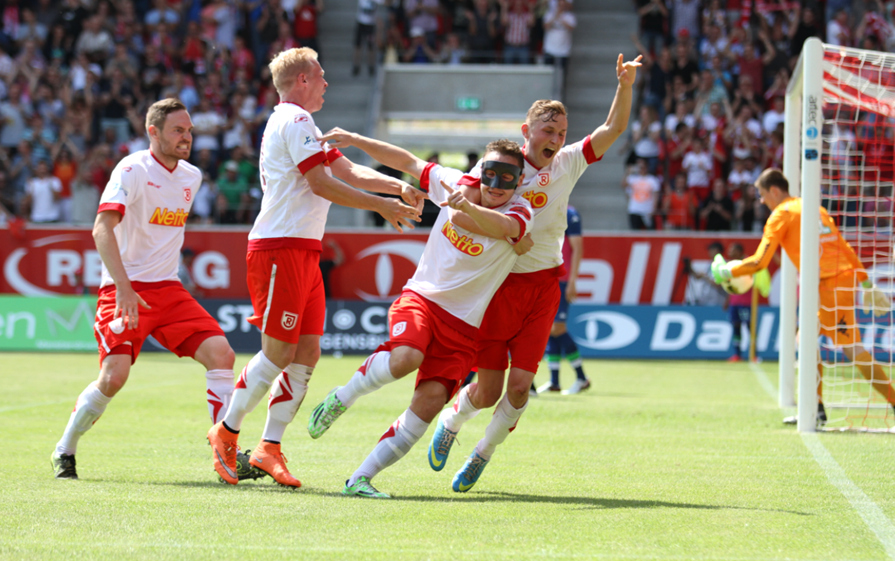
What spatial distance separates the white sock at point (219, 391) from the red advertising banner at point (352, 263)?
12332 millimetres

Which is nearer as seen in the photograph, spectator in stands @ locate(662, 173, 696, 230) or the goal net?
the goal net

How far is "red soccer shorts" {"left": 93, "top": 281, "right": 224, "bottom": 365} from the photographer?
593 cm

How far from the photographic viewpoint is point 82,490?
17.8ft

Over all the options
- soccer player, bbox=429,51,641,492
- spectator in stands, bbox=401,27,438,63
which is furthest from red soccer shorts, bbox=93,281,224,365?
spectator in stands, bbox=401,27,438,63

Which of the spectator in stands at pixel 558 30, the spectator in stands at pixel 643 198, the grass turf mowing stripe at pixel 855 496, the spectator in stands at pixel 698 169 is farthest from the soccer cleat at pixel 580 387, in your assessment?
the spectator in stands at pixel 558 30

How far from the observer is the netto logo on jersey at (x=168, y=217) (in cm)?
608

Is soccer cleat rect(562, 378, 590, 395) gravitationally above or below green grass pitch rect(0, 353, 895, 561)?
below

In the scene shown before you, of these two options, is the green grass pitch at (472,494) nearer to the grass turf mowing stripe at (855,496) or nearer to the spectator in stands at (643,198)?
the grass turf mowing stripe at (855,496)

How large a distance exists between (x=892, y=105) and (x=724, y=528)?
629cm

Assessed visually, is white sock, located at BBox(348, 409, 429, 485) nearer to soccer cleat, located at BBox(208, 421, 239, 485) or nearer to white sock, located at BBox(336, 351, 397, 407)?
white sock, located at BBox(336, 351, 397, 407)

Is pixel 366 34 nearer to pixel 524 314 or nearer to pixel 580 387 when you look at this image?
pixel 580 387

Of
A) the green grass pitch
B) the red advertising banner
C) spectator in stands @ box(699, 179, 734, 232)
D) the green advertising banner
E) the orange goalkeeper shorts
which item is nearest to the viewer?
the green grass pitch

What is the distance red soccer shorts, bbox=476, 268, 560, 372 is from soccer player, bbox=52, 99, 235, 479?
1620 millimetres

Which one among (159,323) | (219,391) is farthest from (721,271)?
(159,323)
